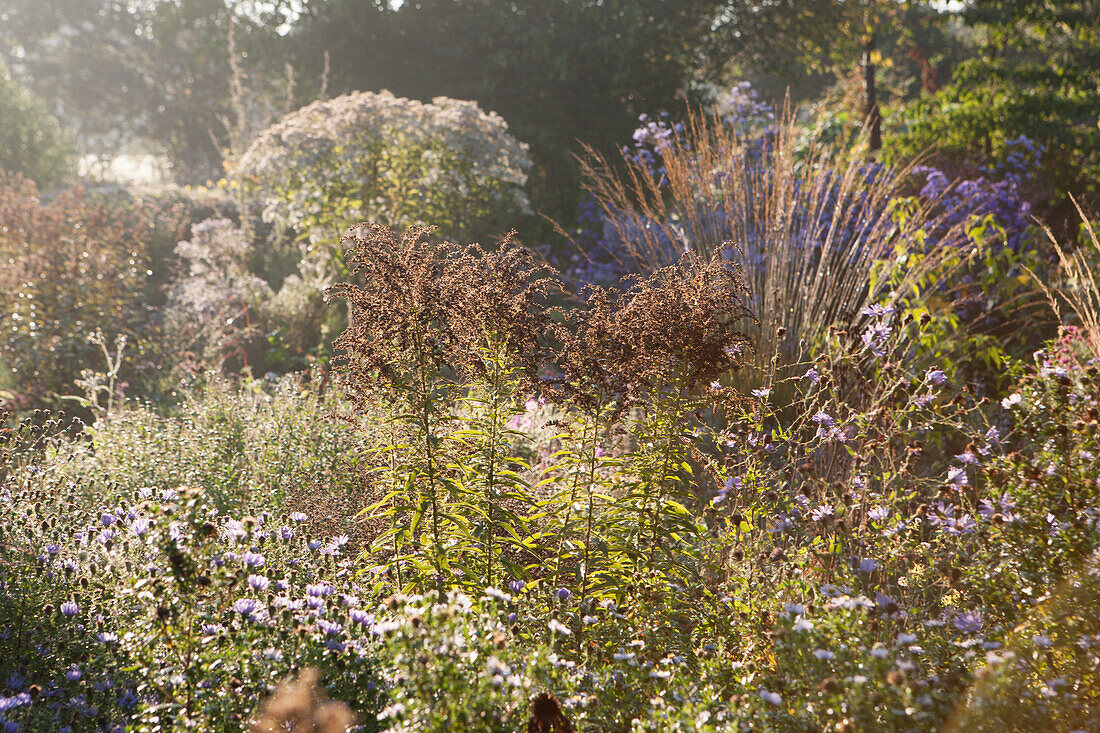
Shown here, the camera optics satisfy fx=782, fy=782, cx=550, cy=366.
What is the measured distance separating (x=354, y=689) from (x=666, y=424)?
49.3 inches

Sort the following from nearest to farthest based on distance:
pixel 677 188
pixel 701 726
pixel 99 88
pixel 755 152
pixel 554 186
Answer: pixel 701 726 → pixel 677 188 → pixel 755 152 → pixel 554 186 → pixel 99 88

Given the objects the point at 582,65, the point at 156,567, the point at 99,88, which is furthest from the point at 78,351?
the point at 99,88

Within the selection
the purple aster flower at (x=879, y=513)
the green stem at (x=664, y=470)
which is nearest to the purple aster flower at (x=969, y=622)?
the purple aster flower at (x=879, y=513)

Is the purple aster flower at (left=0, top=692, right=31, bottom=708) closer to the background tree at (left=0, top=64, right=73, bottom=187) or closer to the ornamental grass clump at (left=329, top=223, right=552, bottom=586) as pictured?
the ornamental grass clump at (left=329, top=223, right=552, bottom=586)

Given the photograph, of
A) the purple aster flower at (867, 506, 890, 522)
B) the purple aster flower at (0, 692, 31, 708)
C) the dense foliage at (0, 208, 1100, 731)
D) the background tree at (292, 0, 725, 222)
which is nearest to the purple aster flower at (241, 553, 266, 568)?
the dense foliage at (0, 208, 1100, 731)

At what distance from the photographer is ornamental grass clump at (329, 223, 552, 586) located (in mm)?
2467

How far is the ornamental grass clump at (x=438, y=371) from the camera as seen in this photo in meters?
2.47

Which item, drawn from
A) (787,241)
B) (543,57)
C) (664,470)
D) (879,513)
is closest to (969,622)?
(879,513)

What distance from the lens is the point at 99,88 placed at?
81.9 ft

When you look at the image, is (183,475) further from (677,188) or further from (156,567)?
(677,188)

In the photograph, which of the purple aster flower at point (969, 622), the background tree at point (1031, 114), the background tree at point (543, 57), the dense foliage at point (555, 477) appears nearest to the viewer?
the dense foliage at point (555, 477)

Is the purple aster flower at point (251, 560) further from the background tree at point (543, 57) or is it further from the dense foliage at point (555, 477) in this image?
the background tree at point (543, 57)

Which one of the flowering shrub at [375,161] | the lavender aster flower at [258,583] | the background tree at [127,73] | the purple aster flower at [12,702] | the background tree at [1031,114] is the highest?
the background tree at [127,73]

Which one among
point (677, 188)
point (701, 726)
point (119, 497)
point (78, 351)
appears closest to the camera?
point (701, 726)
